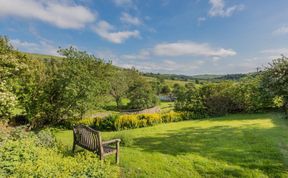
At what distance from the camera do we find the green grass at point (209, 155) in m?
6.93

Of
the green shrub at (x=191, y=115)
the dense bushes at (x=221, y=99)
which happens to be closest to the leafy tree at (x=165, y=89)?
the dense bushes at (x=221, y=99)

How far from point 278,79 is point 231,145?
11.3ft

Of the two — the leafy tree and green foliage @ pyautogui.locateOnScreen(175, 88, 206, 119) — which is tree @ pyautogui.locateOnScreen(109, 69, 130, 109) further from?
the leafy tree

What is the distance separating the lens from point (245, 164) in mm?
7375

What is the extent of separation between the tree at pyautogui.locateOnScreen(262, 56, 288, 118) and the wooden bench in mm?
5659

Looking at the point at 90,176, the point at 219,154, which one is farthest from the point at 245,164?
the point at 90,176

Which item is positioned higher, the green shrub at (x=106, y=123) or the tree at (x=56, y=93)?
the tree at (x=56, y=93)

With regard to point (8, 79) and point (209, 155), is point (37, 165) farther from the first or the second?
point (8, 79)

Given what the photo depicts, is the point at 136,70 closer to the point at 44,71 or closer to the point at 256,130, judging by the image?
the point at 44,71

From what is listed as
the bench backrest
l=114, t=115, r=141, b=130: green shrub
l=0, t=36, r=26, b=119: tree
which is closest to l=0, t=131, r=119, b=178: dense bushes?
the bench backrest

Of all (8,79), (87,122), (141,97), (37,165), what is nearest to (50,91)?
(8,79)

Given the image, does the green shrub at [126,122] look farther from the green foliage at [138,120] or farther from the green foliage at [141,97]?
the green foliage at [141,97]

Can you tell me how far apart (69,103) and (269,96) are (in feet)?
43.3

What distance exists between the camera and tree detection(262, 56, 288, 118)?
7402mm
